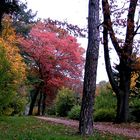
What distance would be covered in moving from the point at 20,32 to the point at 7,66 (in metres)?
29.9

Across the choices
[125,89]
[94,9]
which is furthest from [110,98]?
[94,9]

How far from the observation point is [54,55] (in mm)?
39062

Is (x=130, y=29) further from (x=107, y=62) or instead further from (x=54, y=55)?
(x=54, y=55)

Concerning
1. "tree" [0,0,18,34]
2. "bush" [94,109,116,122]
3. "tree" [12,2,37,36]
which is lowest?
"bush" [94,109,116,122]

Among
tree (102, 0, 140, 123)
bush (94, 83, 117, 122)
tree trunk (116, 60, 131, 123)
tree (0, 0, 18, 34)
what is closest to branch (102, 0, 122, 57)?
tree (102, 0, 140, 123)

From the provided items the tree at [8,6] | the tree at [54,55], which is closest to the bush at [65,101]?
the tree at [54,55]

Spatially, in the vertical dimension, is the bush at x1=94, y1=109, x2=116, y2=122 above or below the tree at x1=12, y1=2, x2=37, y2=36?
below

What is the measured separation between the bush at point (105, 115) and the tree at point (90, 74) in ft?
44.1

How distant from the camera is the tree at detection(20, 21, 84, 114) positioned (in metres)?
39.1

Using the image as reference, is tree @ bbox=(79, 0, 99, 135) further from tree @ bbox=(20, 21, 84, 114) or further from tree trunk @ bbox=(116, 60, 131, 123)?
tree @ bbox=(20, 21, 84, 114)

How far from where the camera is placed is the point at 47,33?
40281 mm

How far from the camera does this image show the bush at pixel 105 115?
2630 cm

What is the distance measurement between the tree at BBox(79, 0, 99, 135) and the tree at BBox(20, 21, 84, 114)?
83.2 feet

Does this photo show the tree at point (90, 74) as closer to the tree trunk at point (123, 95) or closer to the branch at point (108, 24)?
the branch at point (108, 24)
